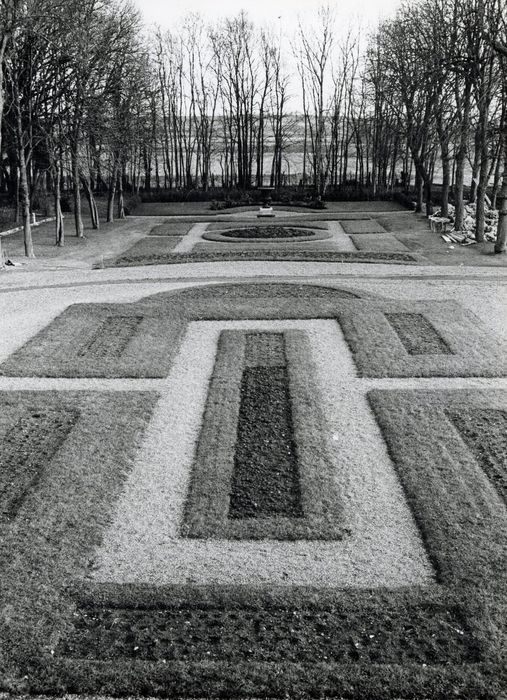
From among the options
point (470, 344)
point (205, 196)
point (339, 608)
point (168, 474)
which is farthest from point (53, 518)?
point (205, 196)

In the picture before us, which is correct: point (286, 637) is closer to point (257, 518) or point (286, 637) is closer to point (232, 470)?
point (257, 518)

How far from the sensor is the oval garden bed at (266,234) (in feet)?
115

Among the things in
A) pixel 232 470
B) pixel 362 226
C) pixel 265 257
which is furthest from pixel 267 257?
pixel 232 470

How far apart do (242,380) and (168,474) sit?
4344 millimetres

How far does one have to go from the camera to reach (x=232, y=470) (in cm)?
1145

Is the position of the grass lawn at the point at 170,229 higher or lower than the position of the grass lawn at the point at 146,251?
higher

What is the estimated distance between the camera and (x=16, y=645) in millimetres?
7531

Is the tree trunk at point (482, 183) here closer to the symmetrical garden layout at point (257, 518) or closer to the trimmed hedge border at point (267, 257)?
the trimmed hedge border at point (267, 257)

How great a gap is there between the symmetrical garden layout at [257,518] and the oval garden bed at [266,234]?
18038 millimetres

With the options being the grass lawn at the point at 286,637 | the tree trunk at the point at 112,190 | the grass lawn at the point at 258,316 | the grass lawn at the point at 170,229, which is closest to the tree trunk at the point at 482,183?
the grass lawn at the point at 258,316

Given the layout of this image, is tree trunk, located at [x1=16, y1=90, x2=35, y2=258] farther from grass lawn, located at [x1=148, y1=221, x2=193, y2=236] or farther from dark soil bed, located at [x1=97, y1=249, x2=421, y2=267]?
grass lawn, located at [x1=148, y1=221, x2=193, y2=236]

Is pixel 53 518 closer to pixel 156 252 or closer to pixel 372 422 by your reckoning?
pixel 372 422

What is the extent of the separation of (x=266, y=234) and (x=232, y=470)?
2605 cm

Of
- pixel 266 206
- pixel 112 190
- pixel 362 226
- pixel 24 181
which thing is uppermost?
pixel 24 181
